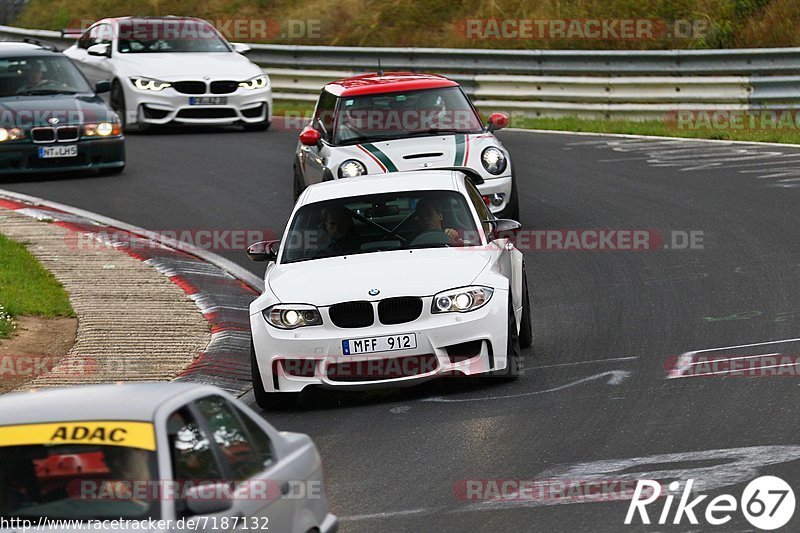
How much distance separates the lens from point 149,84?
2362 centimetres

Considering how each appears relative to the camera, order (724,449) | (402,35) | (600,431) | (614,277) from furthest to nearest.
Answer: (402,35) → (614,277) → (600,431) → (724,449)

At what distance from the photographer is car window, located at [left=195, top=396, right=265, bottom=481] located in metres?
5.84

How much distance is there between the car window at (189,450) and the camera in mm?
5551

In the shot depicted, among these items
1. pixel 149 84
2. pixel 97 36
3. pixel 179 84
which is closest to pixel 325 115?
pixel 179 84

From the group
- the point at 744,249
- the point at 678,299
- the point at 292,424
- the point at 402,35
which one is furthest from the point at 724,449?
the point at 402,35

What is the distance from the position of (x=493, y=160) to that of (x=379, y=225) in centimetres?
469

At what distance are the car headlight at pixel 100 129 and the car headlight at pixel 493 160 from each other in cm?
627

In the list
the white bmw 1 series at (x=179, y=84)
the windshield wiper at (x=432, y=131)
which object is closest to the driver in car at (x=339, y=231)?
the windshield wiper at (x=432, y=131)

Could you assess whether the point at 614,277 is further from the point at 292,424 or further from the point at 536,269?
the point at 292,424

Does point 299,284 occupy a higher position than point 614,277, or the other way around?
point 299,284

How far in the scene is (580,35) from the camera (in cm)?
2795

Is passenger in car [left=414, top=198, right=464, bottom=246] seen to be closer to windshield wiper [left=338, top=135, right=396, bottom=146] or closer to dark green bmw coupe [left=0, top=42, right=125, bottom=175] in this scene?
windshield wiper [left=338, top=135, right=396, bottom=146]

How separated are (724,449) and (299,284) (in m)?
3.39

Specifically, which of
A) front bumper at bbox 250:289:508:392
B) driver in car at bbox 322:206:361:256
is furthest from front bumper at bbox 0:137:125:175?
front bumper at bbox 250:289:508:392
